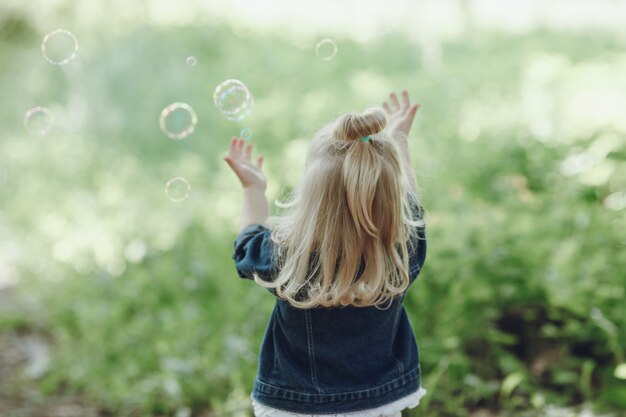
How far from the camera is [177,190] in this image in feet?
9.89

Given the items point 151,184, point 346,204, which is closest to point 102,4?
point 151,184

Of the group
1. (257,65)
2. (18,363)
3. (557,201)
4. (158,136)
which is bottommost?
(18,363)

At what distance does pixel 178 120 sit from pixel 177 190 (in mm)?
Result: 463

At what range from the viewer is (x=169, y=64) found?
32.4ft

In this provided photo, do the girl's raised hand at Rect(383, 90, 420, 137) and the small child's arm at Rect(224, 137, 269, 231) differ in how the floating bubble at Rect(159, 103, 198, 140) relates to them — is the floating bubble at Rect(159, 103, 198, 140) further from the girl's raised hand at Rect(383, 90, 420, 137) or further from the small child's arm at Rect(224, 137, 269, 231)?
the girl's raised hand at Rect(383, 90, 420, 137)

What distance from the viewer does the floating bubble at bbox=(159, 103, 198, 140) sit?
317cm

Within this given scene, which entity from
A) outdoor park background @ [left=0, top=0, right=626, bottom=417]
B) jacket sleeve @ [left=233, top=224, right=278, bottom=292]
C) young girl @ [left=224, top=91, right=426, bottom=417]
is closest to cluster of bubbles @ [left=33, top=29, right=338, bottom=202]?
jacket sleeve @ [left=233, top=224, right=278, bottom=292]

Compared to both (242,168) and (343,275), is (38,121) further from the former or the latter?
(343,275)

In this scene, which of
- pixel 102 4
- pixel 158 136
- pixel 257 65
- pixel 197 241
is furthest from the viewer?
pixel 102 4

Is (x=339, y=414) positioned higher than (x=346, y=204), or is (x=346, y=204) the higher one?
(x=346, y=204)

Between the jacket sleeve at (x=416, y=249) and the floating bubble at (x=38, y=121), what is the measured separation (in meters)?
2.19

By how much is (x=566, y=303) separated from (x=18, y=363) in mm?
3746

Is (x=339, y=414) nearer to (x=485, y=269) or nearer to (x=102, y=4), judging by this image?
(x=485, y=269)

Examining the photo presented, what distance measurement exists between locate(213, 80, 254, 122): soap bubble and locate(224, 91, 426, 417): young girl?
795 millimetres
